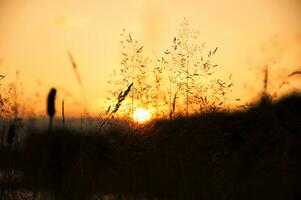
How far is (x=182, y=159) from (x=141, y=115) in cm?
59

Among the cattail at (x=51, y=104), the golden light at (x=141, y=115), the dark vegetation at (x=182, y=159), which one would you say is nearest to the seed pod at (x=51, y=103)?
the cattail at (x=51, y=104)

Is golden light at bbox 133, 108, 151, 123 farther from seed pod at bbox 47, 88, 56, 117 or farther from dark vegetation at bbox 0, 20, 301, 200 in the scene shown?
seed pod at bbox 47, 88, 56, 117

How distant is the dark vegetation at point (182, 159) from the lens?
3.53 m

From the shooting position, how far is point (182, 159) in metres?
3.97

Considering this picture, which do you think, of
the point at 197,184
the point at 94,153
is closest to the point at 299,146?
the point at 197,184

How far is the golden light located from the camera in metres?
4.24

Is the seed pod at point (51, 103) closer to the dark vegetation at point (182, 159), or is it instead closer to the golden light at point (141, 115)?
the dark vegetation at point (182, 159)

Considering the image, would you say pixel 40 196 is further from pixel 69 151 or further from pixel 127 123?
pixel 127 123

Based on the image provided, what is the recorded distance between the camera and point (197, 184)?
12.4ft

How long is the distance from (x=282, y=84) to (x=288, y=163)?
0.58 m

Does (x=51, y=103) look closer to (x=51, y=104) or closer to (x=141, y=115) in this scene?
(x=51, y=104)

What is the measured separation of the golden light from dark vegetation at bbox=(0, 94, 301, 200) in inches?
3.7

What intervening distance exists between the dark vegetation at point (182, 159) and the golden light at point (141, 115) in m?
0.09

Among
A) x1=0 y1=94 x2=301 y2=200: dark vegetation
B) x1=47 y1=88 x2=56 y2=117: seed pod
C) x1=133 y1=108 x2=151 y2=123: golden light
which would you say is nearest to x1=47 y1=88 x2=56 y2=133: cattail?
x1=47 y1=88 x2=56 y2=117: seed pod
